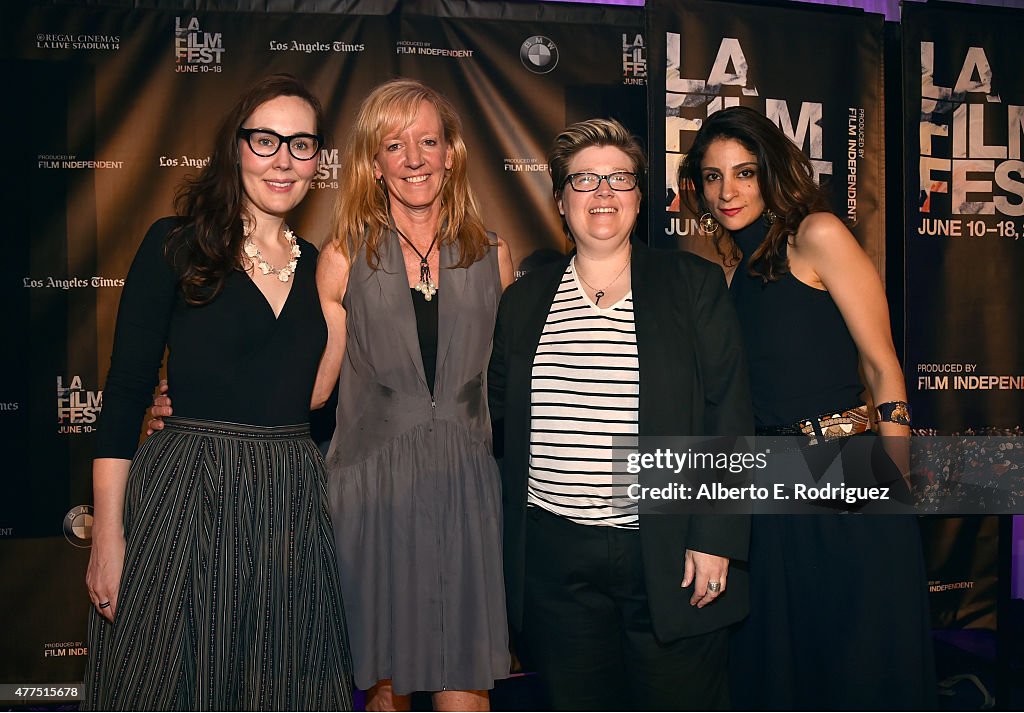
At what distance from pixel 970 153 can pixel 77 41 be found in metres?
3.92

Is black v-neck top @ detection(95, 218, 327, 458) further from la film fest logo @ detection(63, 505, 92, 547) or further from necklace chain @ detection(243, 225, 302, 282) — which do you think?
la film fest logo @ detection(63, 505, 92, 547)

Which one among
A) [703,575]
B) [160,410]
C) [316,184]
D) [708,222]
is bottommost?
[703,575]

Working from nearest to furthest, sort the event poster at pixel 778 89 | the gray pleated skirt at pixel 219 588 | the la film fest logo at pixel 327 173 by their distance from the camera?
the gray pleated skirt at pixel 219 588 → the event poster at pixel 778 89 → the la film fest logo at pixel 327 173

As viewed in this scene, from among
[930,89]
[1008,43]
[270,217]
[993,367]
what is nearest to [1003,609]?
[993,367]

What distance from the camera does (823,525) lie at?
2092 mm

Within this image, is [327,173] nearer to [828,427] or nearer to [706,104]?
[706,104]

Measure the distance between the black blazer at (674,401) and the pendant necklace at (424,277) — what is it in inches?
11.1

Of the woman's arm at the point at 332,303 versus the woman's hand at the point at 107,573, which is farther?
the woman's arm at the point at 332,303

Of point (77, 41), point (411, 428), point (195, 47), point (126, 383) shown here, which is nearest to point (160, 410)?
point (126, 383)

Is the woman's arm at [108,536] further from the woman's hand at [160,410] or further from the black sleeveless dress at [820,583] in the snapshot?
the black sleeveless dress at [820,583]

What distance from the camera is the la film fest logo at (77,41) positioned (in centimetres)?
331

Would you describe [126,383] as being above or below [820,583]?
above

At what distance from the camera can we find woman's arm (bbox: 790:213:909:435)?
213cm

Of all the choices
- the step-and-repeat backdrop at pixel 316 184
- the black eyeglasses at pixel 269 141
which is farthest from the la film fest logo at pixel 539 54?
the black eyeglasses at pixel 269 141
